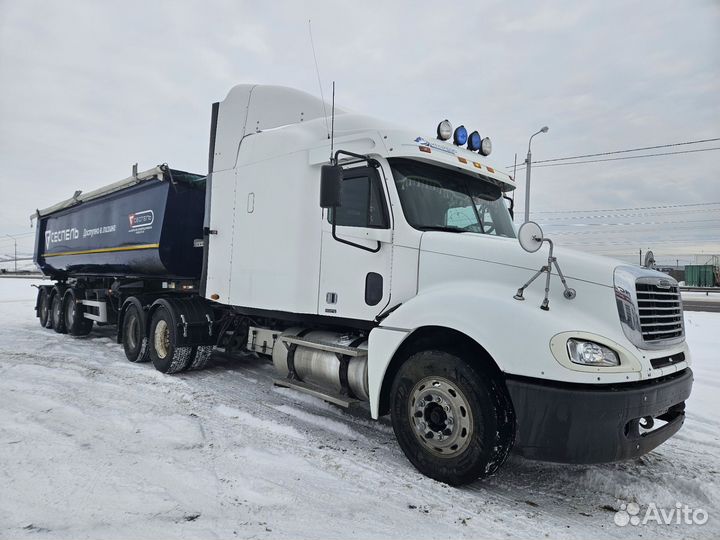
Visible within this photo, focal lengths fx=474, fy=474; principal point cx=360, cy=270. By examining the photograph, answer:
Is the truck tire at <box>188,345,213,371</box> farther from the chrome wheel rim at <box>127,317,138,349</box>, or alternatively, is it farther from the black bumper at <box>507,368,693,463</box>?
the black bumper at <box>507,368,693,463</box>

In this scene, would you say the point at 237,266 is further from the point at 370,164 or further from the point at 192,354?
the point at 370,164

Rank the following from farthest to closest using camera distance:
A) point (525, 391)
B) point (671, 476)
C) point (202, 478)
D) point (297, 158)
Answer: point (297, 158) < point (671, 476) < point (202, 478) < point (525, 391)

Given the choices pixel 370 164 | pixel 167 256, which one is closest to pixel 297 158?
pixel 370 164

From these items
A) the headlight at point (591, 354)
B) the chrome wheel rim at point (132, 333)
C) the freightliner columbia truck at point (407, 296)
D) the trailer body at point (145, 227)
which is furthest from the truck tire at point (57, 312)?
the headlight at point (591, 354)

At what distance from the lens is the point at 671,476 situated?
376 cm

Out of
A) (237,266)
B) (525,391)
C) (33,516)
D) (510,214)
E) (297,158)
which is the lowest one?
(33,516)

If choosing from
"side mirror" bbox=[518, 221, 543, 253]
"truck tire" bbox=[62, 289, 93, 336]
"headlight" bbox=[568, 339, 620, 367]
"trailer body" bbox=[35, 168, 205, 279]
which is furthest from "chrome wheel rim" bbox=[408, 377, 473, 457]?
"truck tire" bbox=[62, 289, 93, 336]

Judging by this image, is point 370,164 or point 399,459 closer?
point 399,459

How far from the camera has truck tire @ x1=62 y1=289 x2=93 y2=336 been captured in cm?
1054

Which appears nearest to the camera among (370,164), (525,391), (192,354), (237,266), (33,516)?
(33,516)

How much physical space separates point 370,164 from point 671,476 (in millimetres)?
3589

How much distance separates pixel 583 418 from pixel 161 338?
20.0 feet

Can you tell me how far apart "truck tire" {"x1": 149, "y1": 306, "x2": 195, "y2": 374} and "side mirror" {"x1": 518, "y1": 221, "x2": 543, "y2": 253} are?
5138mm

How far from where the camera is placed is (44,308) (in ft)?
40.2
